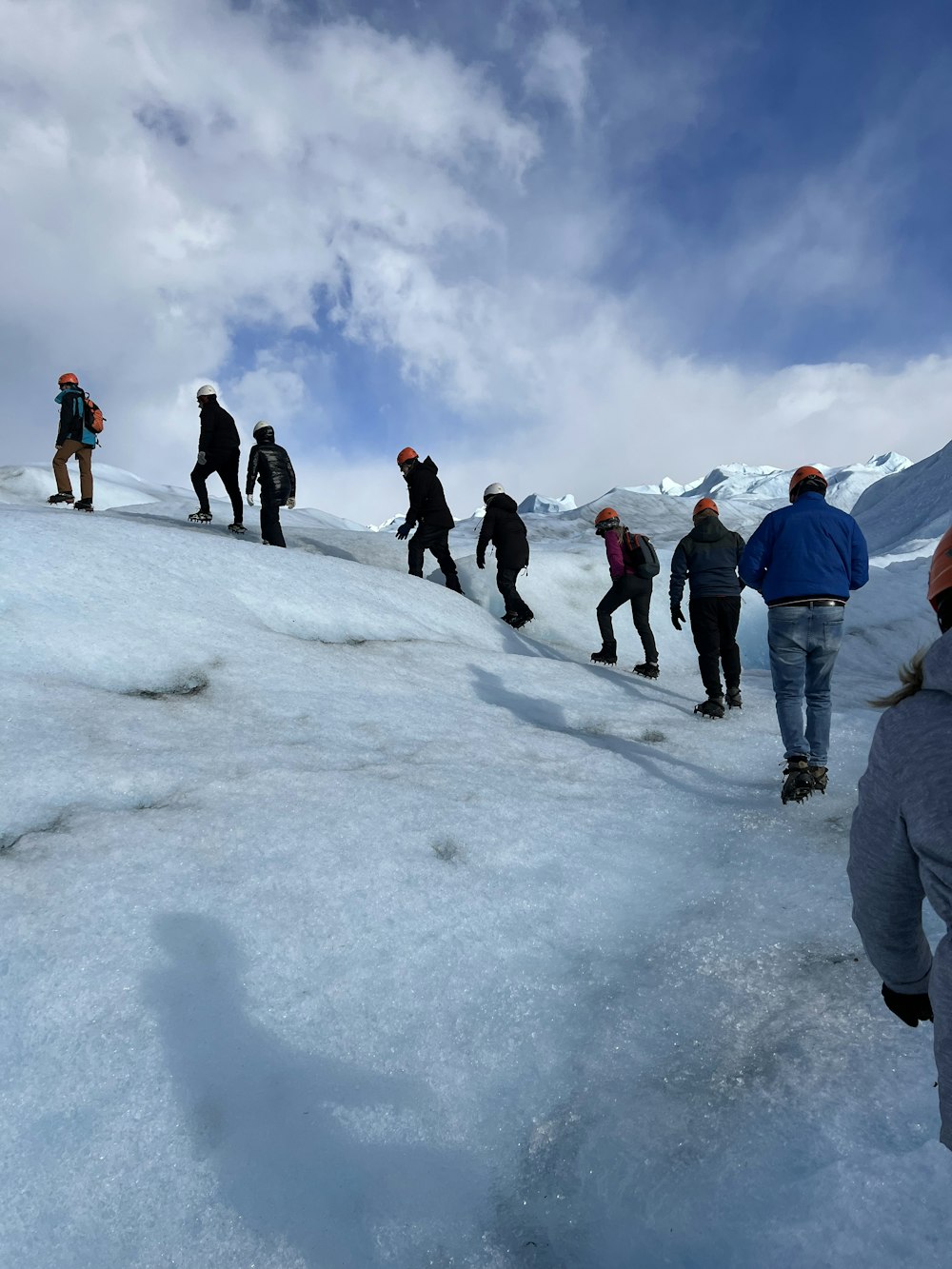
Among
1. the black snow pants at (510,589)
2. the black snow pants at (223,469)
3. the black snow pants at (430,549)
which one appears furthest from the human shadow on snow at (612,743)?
the black snow pants at (223,469)

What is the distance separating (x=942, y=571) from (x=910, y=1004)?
801 mm

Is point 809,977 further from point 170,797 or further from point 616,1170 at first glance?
point 170,797

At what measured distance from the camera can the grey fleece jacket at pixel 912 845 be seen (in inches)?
41.6

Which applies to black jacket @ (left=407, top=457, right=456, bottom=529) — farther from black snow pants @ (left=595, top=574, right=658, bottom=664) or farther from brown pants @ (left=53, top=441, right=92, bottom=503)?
brown pants @ (left=53, top=441, right=92, bottom=503)

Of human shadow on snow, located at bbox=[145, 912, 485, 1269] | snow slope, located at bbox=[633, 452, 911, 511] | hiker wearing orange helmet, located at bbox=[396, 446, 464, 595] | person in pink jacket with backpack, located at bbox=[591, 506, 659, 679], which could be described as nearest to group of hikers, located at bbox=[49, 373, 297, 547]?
hiker wearing orange helmet, located at bbox=[396, 446, 464, 595]

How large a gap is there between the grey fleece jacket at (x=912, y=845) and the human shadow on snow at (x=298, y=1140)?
1088mm

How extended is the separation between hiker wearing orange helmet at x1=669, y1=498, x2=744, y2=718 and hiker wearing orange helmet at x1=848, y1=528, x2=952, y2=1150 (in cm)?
468

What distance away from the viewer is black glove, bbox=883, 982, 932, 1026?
1.32m

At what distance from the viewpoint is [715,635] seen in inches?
235

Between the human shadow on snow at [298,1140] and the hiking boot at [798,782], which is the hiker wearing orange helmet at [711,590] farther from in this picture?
the human shadow on snow at [298,1140]

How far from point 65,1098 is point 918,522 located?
112ft

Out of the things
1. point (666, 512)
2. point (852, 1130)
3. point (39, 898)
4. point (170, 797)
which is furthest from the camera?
point (666, 512)

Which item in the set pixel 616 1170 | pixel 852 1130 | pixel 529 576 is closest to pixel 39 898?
pixel 616 1170

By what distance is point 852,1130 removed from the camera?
167 cm
